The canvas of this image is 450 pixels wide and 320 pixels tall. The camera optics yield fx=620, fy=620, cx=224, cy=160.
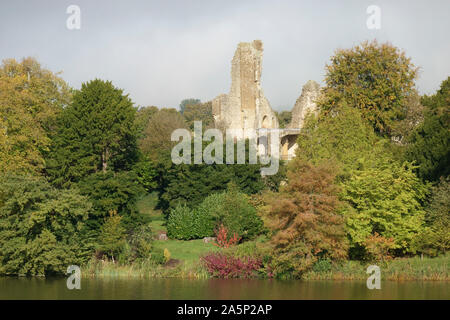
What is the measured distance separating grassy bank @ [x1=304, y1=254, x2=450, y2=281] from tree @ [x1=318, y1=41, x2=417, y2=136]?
12633 millimetres

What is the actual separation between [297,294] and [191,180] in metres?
15.5

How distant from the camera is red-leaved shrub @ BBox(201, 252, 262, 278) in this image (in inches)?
1014

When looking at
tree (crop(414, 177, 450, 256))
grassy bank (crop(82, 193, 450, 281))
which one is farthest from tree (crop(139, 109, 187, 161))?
tree (crop(414, 177, 450, 256))

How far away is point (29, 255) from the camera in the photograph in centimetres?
2588

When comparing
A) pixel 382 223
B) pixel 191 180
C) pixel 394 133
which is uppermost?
pixel 394 133

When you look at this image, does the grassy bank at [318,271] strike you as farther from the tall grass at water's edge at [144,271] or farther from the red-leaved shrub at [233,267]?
the red-leaved shrub at [233,267]

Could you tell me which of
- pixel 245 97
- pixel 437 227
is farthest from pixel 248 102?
pixel 437 227

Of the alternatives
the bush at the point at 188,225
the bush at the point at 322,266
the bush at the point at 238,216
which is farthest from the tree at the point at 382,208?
the bush at the point at 188,225

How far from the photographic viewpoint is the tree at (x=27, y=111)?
31.7 metres

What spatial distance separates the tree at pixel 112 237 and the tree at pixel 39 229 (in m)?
0.75

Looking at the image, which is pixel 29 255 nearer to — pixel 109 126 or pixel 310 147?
pixel 109 126

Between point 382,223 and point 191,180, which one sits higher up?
point 191,180
